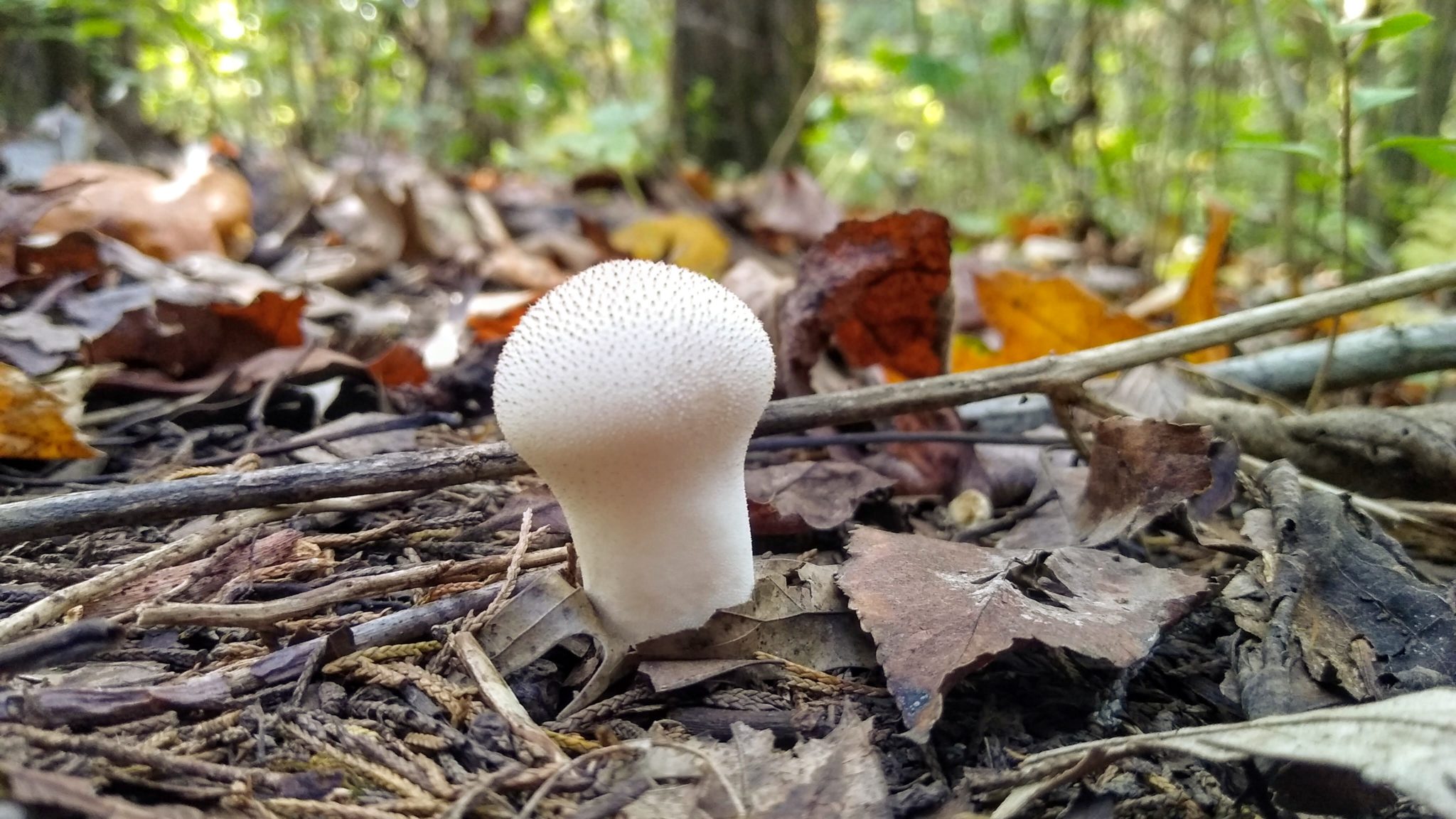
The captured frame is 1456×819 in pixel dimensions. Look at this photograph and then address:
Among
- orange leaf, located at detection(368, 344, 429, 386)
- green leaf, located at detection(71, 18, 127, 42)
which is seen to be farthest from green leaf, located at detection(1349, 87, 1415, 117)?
green leaf, located at detection(71, 18, 127, 42)

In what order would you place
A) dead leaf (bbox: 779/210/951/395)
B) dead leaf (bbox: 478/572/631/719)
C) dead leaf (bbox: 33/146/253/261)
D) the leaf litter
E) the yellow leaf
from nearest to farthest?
the leaf litter, dead leaf (bbox: 478/572/631/719), dead leaf (bbox: 779/210/951/395), dead leaf (bbox: 33/146/253/261), the yellow leaf

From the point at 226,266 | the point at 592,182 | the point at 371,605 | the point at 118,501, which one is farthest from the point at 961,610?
the point at 592,182

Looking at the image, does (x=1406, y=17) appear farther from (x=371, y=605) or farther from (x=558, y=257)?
(x=558, y=257)

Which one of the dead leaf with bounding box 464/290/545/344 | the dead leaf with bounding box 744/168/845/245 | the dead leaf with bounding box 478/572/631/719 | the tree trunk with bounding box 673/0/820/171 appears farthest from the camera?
the tree trunk with bounding box 673/0/820/171

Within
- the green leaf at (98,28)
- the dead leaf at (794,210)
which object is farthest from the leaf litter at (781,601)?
the dead leaf at (794,210)

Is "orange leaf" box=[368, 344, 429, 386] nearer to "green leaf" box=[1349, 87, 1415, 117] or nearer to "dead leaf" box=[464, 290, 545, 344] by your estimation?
"dead leaf" box=[464, 290, 545, 344]
